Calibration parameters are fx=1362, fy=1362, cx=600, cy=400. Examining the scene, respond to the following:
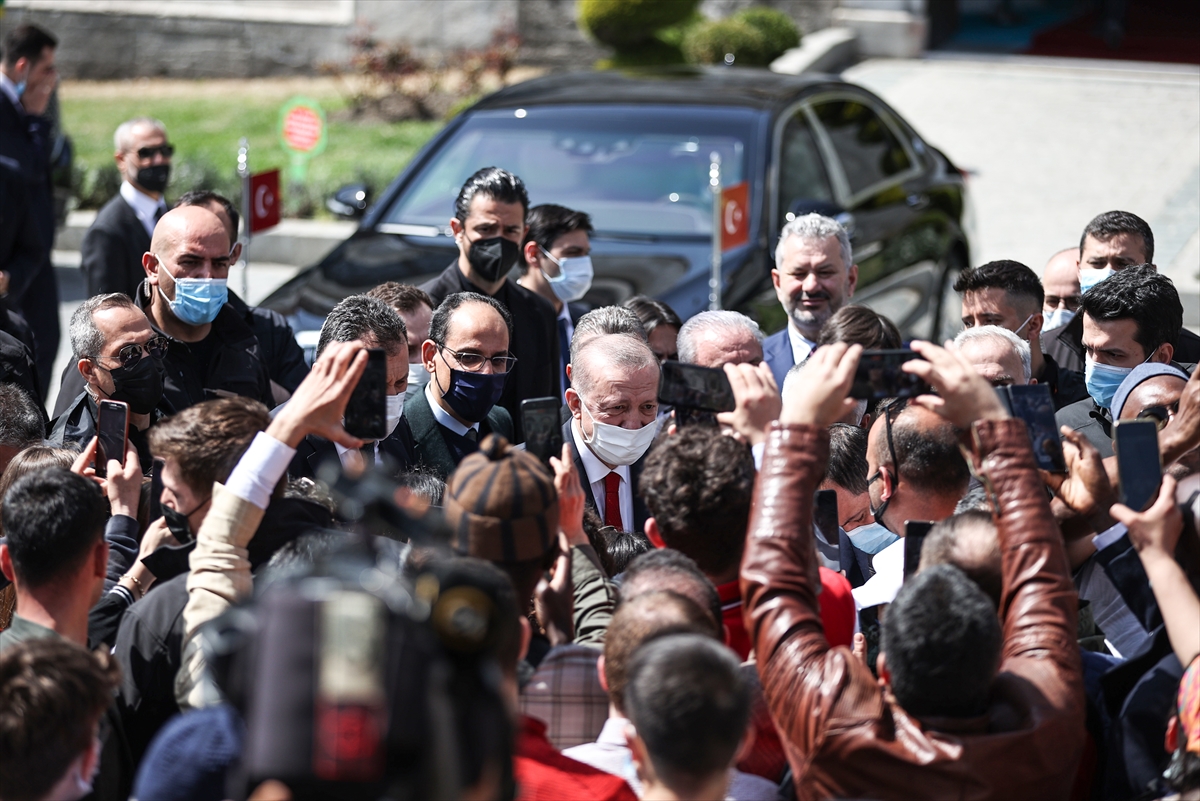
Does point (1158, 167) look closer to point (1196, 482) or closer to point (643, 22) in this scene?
point (643, 22)

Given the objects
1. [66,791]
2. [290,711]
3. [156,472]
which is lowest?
[66,791]

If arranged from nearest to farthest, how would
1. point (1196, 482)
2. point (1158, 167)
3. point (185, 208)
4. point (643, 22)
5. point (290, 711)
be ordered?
point (290, 711)
point (1196, 482)
point (185, 208)
point (1158, 167)
point (643, 22)

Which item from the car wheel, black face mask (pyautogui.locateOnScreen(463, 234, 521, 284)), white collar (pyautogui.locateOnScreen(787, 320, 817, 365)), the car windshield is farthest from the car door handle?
black face mask (pyautogui.locateOnScreen(463, 234, 521, 284))

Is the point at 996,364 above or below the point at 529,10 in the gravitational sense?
below

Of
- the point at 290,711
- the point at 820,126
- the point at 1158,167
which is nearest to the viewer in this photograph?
the point at 290,711

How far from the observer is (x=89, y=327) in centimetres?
481

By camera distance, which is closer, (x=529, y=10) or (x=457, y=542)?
(x=457, y=542)

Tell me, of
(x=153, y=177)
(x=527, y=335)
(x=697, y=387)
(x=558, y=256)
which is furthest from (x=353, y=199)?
(x=697, y=387)

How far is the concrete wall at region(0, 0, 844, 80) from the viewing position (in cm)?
1961

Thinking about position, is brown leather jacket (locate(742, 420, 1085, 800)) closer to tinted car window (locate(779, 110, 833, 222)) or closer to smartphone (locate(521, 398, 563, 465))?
smartphone (locate(521, 398, 563, 465))

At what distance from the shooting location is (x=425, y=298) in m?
5.81

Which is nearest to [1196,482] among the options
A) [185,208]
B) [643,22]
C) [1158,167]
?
[185,208]

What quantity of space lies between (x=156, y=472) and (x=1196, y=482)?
2678mm

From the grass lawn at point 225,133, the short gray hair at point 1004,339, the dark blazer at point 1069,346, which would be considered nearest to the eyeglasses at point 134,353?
the short gray hair at point 1004,339
